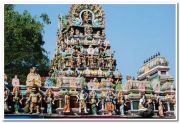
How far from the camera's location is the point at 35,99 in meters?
14.2

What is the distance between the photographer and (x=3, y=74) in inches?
546

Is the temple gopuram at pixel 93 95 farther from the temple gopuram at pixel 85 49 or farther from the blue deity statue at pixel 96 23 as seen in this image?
the blue deity statue at pixel 96 23

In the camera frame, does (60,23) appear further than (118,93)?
Yes

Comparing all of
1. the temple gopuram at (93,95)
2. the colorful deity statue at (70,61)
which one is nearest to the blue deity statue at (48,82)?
the temple gopuram at (93,95)

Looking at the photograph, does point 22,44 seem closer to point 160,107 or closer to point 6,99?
point 6,99

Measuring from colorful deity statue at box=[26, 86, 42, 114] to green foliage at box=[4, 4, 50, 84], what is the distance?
612 mm

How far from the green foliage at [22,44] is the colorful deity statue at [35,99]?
612 mm

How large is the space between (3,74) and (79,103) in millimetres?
2328

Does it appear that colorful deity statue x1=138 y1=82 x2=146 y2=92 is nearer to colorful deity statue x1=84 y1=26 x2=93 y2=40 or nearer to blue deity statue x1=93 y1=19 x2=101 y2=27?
colorful deity statue x1=84 y1=26 x2=93 y2=40

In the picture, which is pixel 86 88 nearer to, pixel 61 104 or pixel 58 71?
pixel 61 104

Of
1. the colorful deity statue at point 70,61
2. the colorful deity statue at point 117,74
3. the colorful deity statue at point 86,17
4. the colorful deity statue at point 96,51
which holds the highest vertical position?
the colorful deity statue at point 86,17

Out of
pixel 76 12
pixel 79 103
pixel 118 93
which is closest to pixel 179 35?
pixel 118 93

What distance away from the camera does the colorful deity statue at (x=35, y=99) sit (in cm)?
1408

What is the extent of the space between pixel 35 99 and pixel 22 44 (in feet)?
8.93
